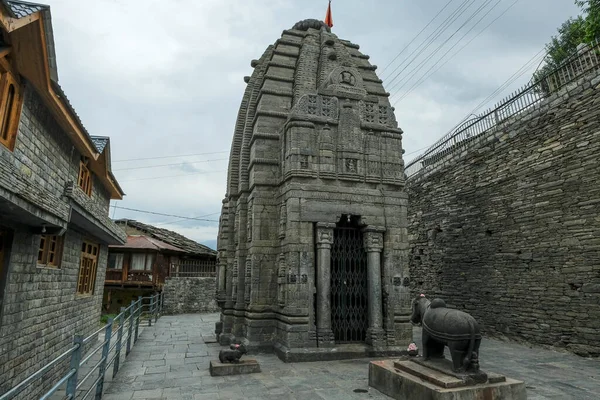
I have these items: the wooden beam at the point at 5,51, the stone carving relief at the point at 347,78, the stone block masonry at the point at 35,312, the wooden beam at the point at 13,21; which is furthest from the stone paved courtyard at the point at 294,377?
the stone carving relief at the point at 347,78

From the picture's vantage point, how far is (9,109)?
4.94 metres

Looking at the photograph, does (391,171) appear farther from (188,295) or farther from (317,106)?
(188,295)

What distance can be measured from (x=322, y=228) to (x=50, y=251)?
5796 millimetres

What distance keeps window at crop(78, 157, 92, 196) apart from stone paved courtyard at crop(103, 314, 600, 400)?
4.27 m

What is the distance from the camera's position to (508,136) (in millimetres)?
11156

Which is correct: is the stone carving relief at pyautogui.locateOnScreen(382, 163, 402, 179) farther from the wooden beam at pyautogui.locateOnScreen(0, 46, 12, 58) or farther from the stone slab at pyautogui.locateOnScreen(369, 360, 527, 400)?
the wooden beam at pyautogui.locateOnScreen(0, 46, 12, 58)

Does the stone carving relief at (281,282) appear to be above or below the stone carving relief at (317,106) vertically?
below

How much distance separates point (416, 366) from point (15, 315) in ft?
20.2

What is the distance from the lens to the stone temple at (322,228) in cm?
840

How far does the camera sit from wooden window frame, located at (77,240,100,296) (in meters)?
10.2

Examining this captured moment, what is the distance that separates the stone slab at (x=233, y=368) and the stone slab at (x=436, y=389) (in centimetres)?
→ 245

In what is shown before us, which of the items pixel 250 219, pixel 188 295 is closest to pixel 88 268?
pixel 250 219

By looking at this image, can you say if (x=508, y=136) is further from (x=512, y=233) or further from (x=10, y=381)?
(x=10, y=381)

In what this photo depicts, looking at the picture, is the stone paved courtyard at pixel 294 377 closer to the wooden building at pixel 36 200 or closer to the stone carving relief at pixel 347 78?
the wooden building at pixel 36 200
